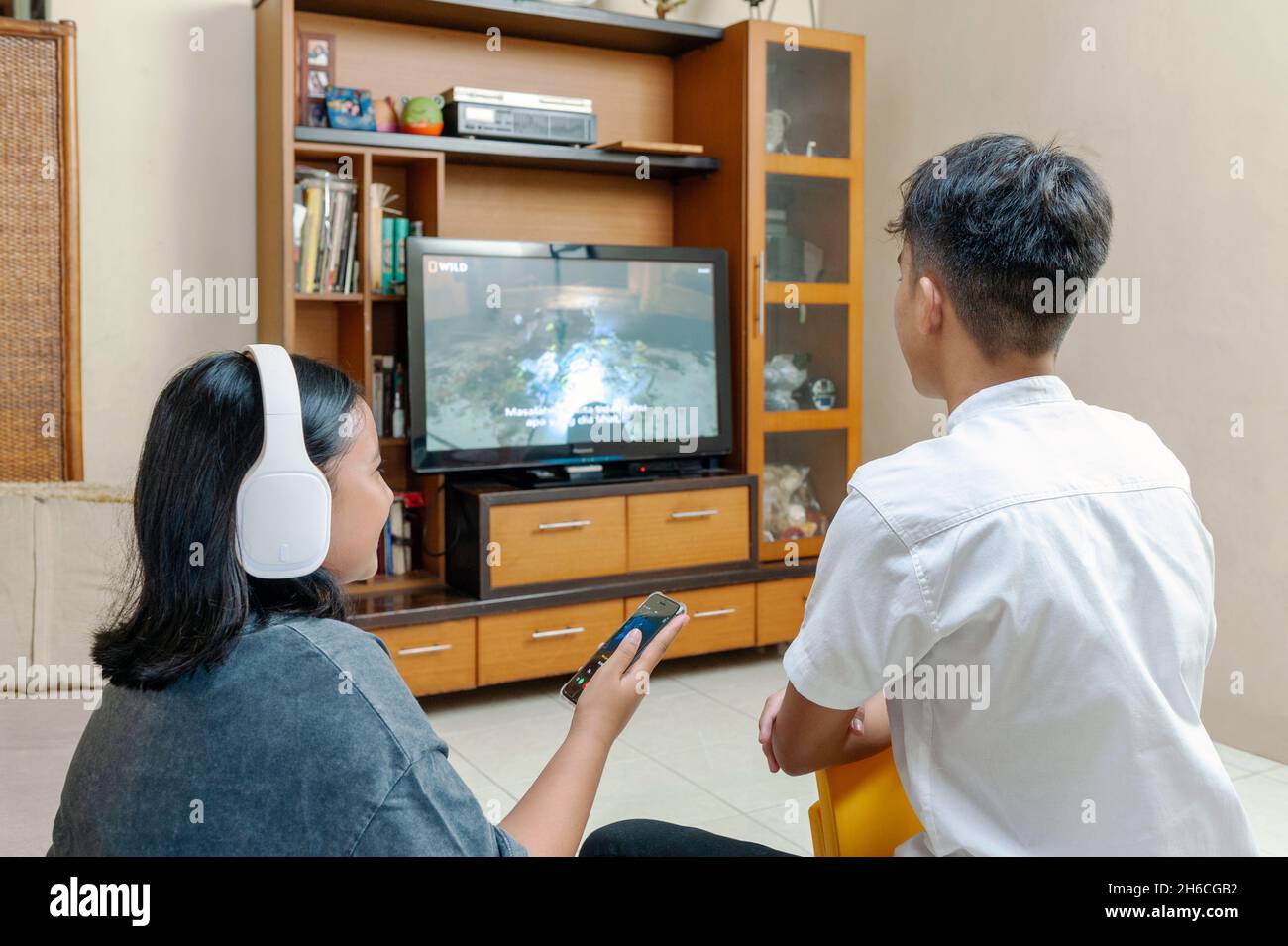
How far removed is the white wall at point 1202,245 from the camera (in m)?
3.05

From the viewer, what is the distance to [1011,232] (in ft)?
Answer: 3.53

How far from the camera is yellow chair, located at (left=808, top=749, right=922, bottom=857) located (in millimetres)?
1171

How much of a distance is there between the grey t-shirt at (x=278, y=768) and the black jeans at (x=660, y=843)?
1.31ft

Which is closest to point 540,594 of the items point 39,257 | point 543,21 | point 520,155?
point 520,155

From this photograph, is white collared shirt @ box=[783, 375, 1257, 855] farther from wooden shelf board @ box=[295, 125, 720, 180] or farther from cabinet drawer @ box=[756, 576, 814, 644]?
cabinet drawer @ box=[756, 576, 814, 644]

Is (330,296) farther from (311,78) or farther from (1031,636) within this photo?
(1031,636)

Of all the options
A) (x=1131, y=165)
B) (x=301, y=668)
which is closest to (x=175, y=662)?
(x=301, y=668)

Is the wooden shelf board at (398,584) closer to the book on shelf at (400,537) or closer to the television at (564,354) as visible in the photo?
the book on shelf at (400,537)

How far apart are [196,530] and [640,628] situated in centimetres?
54

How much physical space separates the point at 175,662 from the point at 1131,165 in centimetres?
325

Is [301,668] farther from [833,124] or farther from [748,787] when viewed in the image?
[833,124]

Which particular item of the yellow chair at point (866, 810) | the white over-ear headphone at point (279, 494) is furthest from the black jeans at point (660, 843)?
the white over-ear headphone at point (279, 494)

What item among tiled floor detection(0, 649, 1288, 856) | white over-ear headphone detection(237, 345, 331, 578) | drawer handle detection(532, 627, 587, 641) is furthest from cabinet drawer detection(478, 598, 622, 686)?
white over-ear headphone detection(237, 345, 331, 578)

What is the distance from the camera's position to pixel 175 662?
0.88 metres
